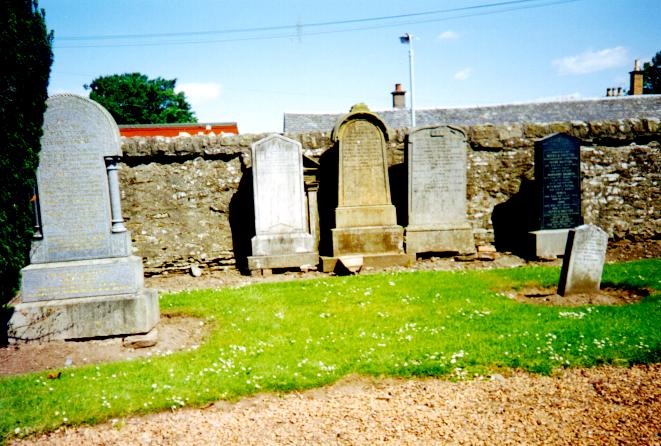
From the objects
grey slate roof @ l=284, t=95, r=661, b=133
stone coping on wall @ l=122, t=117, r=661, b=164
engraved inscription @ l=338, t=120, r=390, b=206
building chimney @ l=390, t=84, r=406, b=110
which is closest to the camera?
engraved inscription @ l=338, t=120, r=390, b=206

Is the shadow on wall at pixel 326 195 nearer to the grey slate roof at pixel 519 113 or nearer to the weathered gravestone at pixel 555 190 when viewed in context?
the weathered gravestone at pixel 555 190

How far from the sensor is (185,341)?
203 inches

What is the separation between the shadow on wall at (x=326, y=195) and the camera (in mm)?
9000

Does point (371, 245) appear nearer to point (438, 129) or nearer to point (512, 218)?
point (438, 129)

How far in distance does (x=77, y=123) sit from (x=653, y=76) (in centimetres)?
5788

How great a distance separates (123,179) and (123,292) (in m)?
4.21

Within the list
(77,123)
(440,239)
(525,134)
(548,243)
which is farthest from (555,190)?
(77,123)

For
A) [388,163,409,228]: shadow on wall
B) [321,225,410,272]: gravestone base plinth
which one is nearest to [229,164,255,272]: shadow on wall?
[321,225,410,272]: gravestone base plinth

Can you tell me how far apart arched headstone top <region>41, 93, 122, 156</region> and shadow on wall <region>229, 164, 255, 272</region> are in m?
3.97

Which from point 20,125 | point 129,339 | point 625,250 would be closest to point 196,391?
point 129,339

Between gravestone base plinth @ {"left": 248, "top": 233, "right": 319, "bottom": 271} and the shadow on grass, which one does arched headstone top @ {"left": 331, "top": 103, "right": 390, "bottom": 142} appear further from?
the shadow on grass

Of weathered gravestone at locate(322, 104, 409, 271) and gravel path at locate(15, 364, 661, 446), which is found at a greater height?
weathered gravestone at locate(322, 104, 409, 271)

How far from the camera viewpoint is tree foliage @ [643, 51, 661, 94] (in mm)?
45478

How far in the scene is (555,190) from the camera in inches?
351
